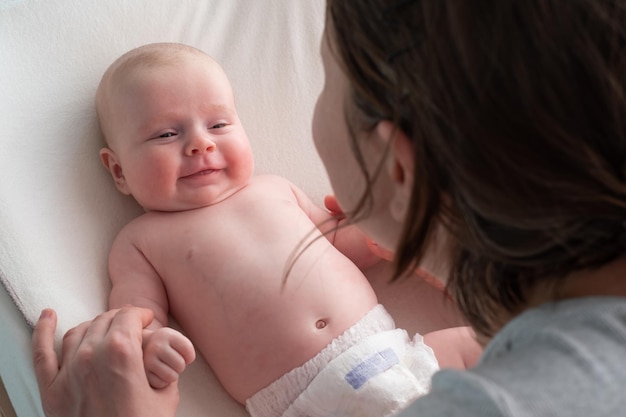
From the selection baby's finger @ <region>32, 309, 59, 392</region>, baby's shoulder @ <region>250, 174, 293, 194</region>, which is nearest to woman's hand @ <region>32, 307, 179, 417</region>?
baby's finger @ <region>32, 309, 59, 392</region>

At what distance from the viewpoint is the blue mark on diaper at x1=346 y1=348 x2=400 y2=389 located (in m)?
1.07

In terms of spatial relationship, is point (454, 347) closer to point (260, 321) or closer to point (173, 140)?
point (260, 321)

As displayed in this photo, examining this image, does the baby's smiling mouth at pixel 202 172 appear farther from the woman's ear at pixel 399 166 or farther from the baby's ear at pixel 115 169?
the woman's ear at pixel 399 166

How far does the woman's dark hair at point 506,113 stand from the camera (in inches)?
19.5

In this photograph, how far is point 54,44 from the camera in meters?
1.33

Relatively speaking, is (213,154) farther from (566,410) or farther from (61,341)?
(566,410)

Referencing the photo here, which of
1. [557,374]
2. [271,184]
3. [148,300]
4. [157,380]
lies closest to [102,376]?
[157,380]

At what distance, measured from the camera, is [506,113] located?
0.51 metres

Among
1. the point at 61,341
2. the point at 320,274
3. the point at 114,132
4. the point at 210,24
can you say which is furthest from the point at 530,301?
the point at 210,24

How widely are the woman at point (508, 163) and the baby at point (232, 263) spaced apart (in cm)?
46

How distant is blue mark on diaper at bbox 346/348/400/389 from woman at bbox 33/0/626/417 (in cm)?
42

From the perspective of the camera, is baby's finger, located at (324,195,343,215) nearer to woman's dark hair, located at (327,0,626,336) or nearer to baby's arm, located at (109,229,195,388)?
baby's arm, located at (109,229,195,388)

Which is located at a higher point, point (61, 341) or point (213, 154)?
point (213, 154)

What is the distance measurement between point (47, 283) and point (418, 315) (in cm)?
61
